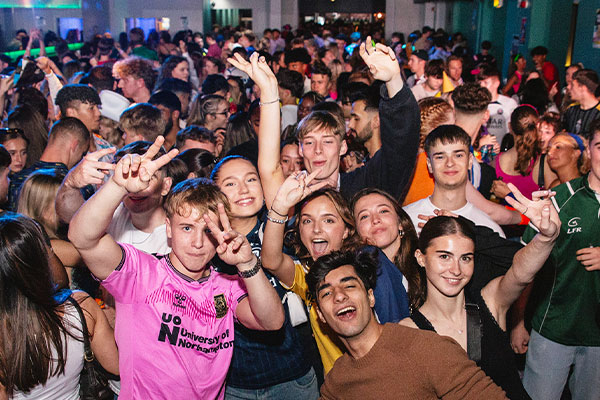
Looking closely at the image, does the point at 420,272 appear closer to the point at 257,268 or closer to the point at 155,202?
the point at 257,268

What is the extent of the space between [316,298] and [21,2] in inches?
532

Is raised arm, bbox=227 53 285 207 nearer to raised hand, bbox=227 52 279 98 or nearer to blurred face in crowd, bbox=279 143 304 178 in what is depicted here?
raised hand, bbox=227 52 279 98

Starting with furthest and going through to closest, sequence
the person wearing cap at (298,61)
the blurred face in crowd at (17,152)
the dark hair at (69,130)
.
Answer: the person wearing cap at (298,61)
the blurred face in crowd at (17,152)
the dark hair at (69,130)

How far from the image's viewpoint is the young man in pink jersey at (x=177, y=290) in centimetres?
200

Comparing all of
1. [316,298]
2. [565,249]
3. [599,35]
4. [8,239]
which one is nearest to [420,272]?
[316,298]

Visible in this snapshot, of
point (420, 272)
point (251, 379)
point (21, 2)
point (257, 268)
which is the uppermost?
point (21, 2)

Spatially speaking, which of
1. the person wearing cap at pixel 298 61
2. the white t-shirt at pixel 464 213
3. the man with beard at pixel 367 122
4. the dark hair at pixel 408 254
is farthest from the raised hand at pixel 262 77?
the person wearing cap at pixel 298 61

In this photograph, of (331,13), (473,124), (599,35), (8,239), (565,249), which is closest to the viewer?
(8,239)

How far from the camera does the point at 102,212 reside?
197 cm

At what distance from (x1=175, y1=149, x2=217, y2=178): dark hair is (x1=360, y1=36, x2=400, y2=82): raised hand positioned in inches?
49.0

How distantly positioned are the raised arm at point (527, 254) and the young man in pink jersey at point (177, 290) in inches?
41.2

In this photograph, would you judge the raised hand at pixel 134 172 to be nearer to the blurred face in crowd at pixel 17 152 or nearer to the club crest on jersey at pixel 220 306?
the club crest on jersey at pixel 220 306

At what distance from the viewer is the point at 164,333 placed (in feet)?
7.21

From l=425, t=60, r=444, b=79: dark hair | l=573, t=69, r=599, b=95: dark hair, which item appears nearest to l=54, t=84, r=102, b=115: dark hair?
l=425, t=60, r=444, b=79: dark hair
